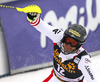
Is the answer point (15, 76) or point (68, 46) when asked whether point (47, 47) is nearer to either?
point (15, 76)

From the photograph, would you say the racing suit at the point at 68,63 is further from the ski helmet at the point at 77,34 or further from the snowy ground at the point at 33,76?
the snowy ground at the point at 33,76

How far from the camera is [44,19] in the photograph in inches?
176

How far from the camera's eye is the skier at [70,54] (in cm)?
239

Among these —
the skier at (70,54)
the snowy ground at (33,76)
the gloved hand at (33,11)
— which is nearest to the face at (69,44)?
the skier at (70,54)

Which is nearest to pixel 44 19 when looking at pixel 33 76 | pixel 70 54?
pixel 33 76

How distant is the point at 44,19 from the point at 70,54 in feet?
6.69

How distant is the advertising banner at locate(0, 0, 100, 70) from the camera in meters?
4.18

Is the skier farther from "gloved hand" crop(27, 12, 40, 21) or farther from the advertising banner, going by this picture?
the advertising banner

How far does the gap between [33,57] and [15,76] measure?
58cm

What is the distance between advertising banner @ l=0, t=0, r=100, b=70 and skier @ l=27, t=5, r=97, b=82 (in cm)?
150

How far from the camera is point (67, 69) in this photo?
8.75 ft

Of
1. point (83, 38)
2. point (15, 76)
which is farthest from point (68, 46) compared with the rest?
point (15, 76)

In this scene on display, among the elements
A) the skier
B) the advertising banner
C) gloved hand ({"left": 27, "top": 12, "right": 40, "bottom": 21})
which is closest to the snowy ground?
the advertising banner

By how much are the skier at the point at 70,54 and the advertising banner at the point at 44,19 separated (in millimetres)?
1501
